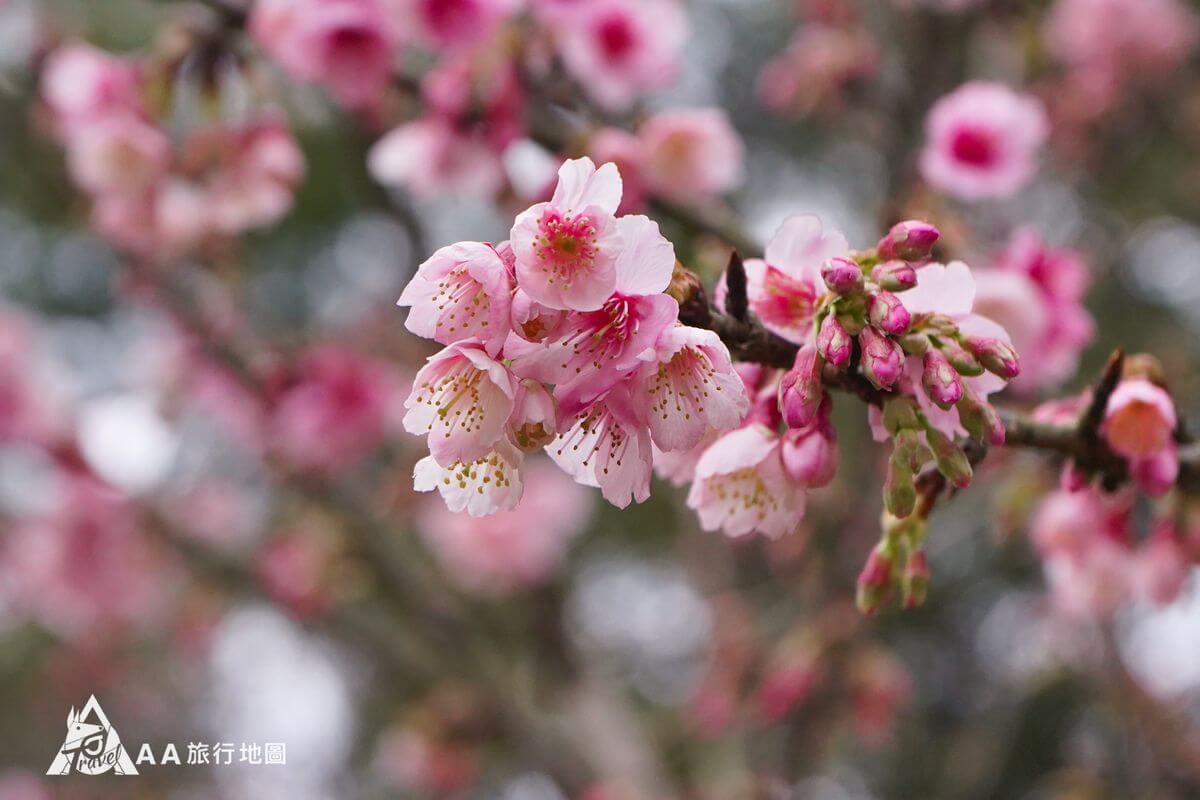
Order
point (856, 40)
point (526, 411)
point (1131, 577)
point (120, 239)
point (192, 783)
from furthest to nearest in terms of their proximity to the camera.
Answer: point (192, 783)
point (856, 40)
point (120, 239)
point (1131, 577)
point (526, 411)

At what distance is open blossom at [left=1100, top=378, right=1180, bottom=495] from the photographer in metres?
0.86

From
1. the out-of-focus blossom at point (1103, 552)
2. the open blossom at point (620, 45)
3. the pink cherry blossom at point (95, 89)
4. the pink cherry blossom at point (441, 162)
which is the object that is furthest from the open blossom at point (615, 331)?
the pink cherry blossom at point (95, 89)

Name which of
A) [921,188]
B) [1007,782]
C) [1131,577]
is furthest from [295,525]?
[1007,782]

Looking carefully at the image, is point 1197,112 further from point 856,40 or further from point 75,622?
point 75,622

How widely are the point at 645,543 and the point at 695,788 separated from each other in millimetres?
2140

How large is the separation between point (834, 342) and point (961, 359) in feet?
0.33

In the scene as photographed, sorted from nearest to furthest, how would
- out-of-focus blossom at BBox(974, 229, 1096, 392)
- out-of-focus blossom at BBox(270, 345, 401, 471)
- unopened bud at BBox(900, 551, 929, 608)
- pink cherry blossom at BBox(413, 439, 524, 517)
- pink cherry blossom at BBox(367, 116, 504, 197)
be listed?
pink cherry blossom at BBox(413, 439, 524, 517) → unopened bud at BBox(900, 551, 929, 608) → out-of-focus blossom at BBox(974, 229, 1096, 392) → pink cherry blossom at BBox(367, 116, 504, 197) → out-of-focus blossom at BBox(270, 345, 401, 471)

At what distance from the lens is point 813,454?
2.63 ft

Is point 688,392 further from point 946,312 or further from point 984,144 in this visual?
point 984,144

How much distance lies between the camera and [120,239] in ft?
7.82

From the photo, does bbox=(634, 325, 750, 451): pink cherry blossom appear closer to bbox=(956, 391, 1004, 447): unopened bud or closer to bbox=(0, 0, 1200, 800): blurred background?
bbox=(956, 391, 1004, 447): unopened bud

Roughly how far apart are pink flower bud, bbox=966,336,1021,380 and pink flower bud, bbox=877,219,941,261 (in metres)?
0.08

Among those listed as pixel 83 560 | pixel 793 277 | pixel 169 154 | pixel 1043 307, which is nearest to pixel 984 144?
pixel 1043 307

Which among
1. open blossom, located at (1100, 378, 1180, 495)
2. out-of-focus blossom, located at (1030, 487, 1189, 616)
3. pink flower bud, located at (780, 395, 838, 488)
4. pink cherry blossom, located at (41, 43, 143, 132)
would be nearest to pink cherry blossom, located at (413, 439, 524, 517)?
pink flower bud, located at (780, 395, 838, 488)
